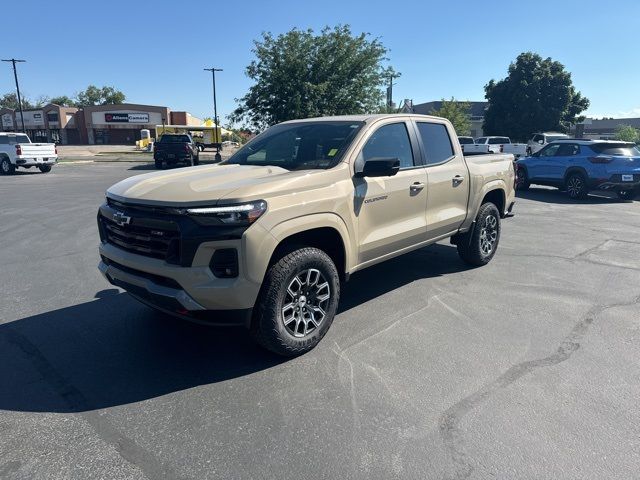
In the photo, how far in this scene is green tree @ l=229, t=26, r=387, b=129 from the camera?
29297 mm

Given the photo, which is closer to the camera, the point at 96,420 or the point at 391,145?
the point at 96,420

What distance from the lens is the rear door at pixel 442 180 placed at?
512 cm

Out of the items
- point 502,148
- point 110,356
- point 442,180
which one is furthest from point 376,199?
point 502,148

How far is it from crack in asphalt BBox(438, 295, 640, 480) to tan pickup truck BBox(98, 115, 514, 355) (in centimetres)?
126

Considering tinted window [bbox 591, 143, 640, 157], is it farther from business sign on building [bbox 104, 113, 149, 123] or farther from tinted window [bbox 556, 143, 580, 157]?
business sign on building [bbox 104, 113, 149, 123]

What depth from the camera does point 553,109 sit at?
136 feet

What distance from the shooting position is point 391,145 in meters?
4.69

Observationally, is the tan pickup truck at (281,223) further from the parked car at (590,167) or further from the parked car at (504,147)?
the parked car at (504,147)

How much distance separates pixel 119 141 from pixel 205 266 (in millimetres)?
80024

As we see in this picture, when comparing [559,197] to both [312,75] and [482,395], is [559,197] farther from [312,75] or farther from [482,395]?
[312,75]

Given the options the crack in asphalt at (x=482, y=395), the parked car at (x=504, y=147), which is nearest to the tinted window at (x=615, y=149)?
the crack in asphalt at (x=482, y=395)

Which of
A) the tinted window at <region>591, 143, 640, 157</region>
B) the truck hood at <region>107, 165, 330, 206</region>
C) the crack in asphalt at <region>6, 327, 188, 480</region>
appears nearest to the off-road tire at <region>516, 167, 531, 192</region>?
the tinted window at <region>591, 143, 640, 157</region>

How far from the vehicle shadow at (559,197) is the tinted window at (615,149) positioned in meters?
1.38

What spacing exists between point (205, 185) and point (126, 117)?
77189 mm
